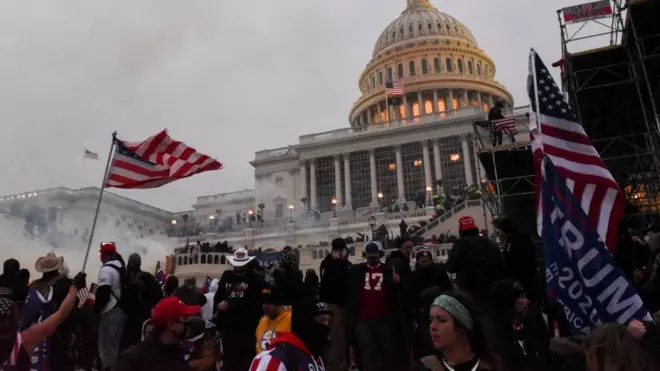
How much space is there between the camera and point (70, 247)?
5097 centimetres

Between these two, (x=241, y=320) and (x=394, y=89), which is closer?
(x=241, y=320)

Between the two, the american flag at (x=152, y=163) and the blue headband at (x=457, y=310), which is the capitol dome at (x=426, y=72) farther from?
the blue headband at (x=457, y=310)

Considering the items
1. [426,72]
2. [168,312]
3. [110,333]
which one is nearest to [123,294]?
[110,333]

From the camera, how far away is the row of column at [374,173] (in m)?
59.8

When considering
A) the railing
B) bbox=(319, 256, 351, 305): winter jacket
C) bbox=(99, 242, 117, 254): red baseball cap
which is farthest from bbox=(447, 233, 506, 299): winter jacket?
the railing

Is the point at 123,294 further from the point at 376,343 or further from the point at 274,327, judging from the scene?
the point at 376,343

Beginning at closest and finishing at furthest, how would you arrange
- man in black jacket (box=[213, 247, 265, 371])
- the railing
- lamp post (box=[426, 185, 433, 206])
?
man in black jacket (box=[213, 247, 265, 371]) < the railing < lamp post (box=[426, 185, 433, 206])

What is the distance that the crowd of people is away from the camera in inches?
128

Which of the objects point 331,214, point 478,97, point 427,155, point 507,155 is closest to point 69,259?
point 331,214

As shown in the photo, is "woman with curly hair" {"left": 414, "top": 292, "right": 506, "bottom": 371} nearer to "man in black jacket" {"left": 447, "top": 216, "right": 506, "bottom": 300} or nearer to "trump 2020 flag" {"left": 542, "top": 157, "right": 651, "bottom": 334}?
"trump 2020 flag" {"left": 542, "top": 157, "right": 651, "bottom": 334}

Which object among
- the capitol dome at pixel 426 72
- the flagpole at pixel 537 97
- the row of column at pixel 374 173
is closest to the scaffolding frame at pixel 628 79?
the flagpole at pixel 537 97

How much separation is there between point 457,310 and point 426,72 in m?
83.2

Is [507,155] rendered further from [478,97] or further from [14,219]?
[478,97]

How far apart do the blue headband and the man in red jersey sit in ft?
13.6
